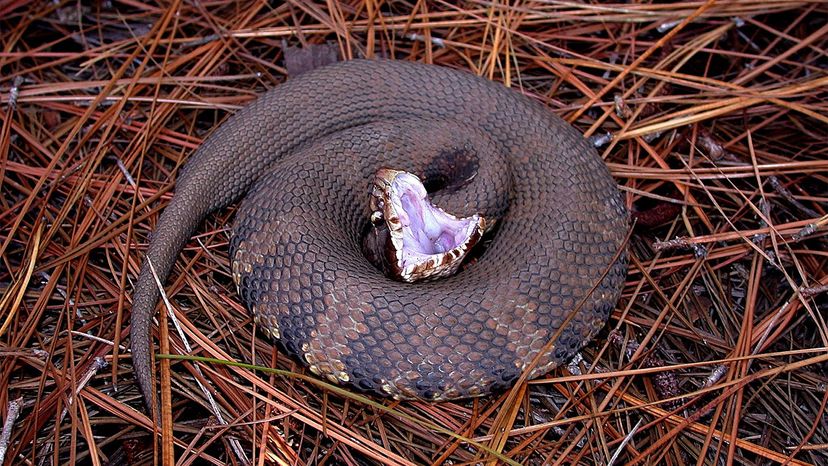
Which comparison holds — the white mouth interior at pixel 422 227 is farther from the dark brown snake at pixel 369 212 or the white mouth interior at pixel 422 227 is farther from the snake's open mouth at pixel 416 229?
the dark brown snake at pixel 369 212

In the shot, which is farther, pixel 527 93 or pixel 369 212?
pixel 527 93

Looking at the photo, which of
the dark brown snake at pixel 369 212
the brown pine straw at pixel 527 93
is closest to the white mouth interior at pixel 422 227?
the dark brown snake at pixel 369 212

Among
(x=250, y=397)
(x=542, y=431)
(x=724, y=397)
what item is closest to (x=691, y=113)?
(x=724, y=397)

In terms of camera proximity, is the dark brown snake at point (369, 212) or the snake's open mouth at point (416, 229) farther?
the snake's open mouth at point (416, 229)

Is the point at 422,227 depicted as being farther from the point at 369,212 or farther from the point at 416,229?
the point at 369,212

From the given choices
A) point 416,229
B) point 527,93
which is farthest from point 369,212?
point 527,93

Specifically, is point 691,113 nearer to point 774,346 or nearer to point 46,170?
point 774,346

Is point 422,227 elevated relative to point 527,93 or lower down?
lower down
